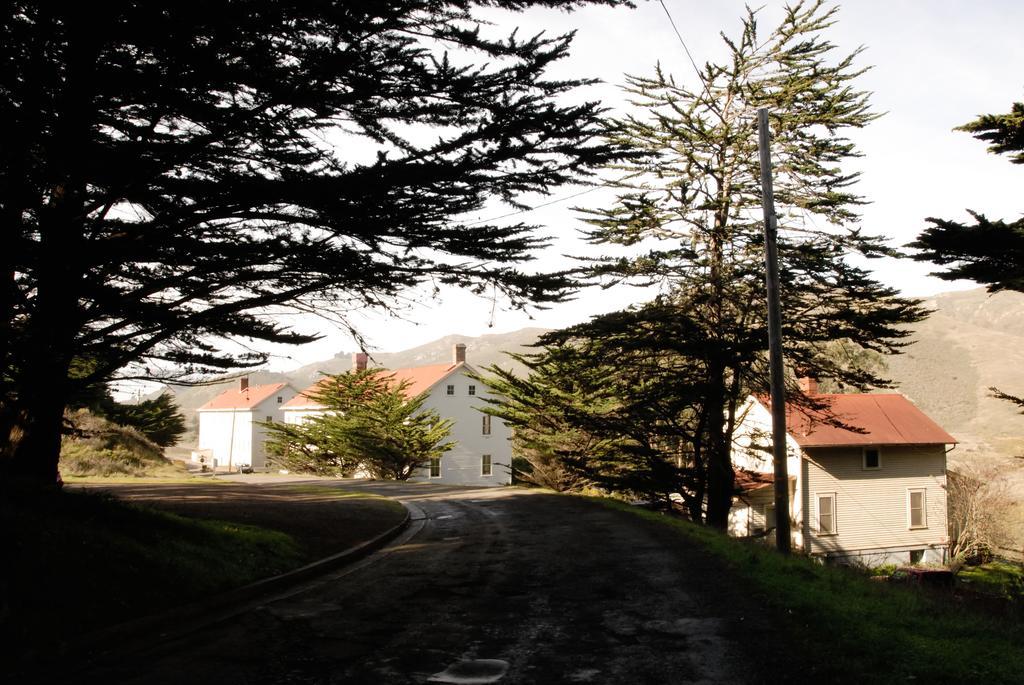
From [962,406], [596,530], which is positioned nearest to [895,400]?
[596,530]

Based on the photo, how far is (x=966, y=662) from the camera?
552cm

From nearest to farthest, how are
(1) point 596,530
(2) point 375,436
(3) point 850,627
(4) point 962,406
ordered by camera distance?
1. (3) point 850,627
2. (1) point 596,530
3. (2) point 375,436
4. (4) point 962,406

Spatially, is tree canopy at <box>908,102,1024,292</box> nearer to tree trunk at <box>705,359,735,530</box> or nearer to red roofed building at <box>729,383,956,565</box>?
tree trunk at <box>705,359,735,530</box>

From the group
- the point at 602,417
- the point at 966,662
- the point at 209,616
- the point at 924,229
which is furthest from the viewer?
the point at 602,417

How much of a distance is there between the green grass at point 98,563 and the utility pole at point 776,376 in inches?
309

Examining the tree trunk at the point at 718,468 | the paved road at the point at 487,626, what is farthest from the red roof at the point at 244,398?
the paved road at the point at 487,626

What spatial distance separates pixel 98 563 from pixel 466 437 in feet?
153

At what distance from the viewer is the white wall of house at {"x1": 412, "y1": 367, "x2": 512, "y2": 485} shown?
52750 mm

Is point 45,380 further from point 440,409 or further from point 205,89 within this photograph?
point 440,409

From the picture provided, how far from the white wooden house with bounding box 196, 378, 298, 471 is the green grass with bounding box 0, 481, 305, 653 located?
68.2 meters

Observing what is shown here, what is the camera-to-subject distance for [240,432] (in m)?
79.9

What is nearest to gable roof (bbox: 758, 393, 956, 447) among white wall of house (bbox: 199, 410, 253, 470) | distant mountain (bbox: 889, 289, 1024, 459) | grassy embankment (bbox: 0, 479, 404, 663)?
grassy embankment (bbox: 0, 479, 404, 663)

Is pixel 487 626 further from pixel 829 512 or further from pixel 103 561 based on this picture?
pixel 829 512

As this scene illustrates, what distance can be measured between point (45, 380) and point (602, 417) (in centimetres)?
1548
